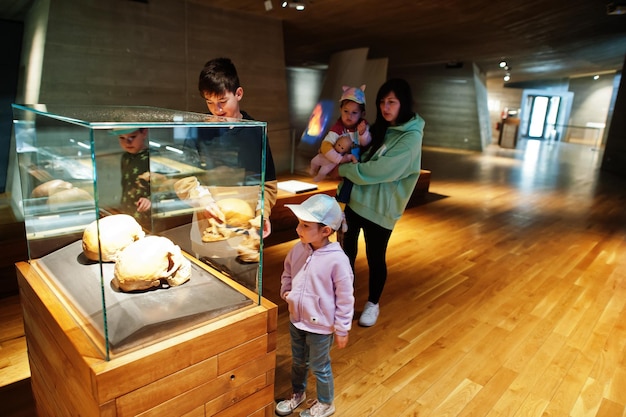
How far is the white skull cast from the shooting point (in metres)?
1.13

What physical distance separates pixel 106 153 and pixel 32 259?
816mm

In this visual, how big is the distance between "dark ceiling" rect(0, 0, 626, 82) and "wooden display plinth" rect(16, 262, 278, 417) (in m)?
4.79

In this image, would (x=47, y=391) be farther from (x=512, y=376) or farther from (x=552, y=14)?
(x=552, y=14)

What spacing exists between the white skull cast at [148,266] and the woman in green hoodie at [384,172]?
4.31ft

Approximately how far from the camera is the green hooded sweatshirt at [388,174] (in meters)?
2.28

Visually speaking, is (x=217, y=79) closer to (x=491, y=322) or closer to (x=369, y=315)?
(x=369, y=315)

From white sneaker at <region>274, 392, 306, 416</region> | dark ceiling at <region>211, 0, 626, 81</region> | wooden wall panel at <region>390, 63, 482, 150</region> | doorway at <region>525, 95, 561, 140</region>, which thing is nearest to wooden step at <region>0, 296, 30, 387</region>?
white sneaker at <region>274, 392, 306, 416</region>

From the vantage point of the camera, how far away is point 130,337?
3.47ft

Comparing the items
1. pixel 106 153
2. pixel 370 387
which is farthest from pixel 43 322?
pixel 370 387

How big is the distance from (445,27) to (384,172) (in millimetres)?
6669

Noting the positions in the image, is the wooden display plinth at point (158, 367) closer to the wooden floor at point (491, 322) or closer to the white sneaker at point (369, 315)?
the wooden floor at point (491, 322)

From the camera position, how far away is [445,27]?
7.78 metres

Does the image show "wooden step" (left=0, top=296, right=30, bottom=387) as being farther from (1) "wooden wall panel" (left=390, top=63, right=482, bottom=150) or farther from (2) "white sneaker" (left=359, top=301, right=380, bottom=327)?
(1) "wooden wall panel" (left=390, top=63, right=482, bottom=150)

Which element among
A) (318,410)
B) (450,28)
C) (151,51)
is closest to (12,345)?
(318,410)
